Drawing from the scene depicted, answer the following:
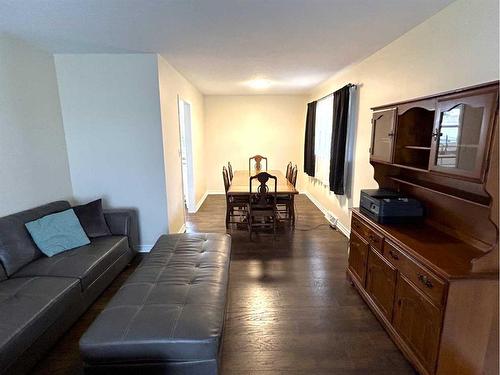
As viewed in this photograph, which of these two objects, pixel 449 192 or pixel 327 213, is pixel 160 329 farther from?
pixel 327 213

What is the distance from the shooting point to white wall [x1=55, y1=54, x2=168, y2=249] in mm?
2934

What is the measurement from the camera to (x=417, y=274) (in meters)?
1.55

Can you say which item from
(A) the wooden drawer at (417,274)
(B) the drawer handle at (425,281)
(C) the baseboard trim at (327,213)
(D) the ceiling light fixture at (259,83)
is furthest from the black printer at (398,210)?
(D) the ceiling light fixture at (259,83)

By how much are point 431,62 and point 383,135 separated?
0.63 m

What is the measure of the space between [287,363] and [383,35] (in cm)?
274

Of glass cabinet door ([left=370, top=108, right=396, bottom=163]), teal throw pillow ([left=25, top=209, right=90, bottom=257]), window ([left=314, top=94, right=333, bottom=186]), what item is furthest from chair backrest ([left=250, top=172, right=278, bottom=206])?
teal throw pillow ([left=25, top=209, right=90, bottom=257])

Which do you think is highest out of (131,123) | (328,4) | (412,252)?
(328,4)

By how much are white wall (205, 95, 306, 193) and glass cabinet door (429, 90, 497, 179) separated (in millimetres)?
4813

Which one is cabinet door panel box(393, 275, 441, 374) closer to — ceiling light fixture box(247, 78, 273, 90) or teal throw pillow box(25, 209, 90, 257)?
teal throw pillow box(25, 209, 90, 257)

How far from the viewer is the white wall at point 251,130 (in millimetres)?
6156

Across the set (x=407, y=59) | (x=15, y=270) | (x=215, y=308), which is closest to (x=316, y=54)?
(x=407, y=59)

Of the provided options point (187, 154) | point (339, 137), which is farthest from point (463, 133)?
point (187, 154)

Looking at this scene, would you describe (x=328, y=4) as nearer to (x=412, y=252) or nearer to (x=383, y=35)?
(x=383, y=35)

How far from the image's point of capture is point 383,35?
7.78 feet
